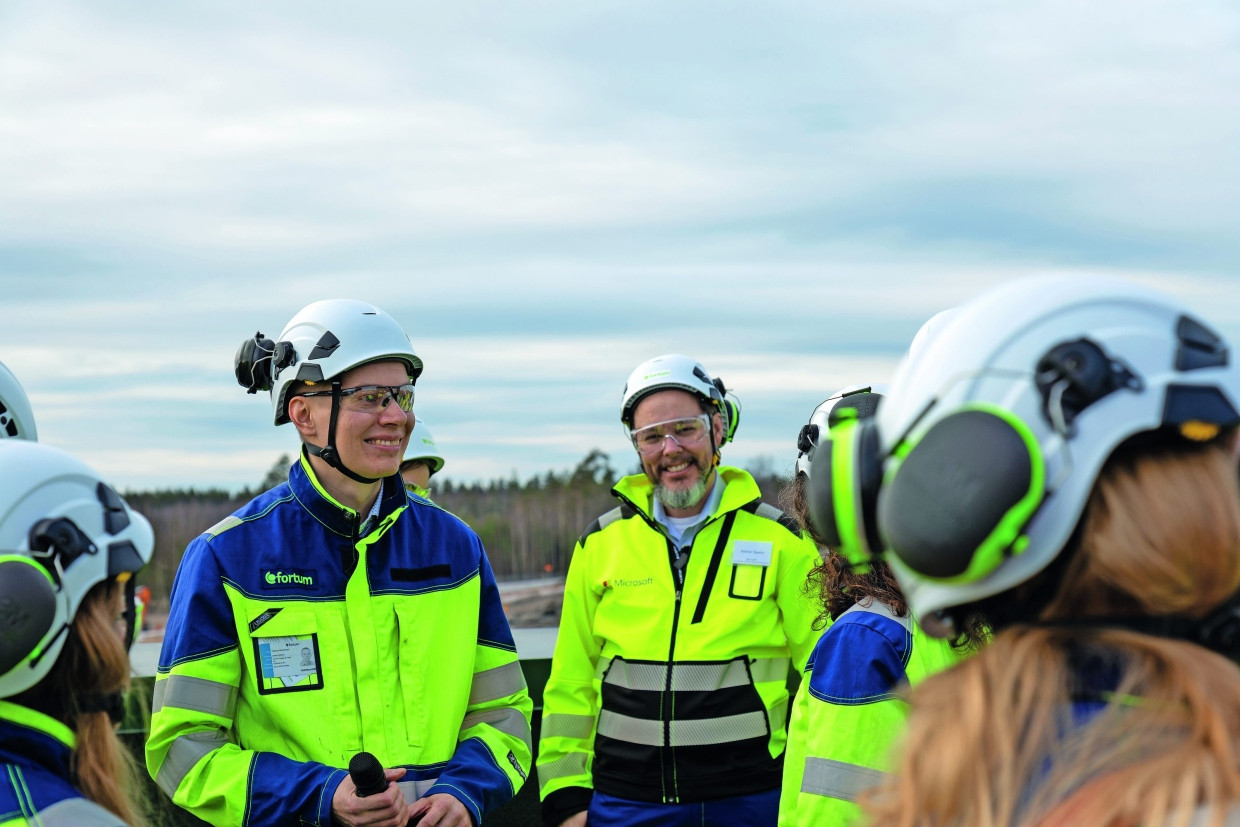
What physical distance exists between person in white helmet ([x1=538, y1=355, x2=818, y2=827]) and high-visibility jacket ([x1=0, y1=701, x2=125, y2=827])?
320 cm

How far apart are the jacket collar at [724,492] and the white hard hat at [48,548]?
3.36 metres

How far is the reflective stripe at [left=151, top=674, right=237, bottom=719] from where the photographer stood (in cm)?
358

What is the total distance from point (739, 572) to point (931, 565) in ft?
11.9

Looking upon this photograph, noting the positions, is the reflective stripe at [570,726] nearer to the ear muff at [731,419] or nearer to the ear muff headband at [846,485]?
the ear muff at [731,419]

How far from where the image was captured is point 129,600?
7.23 ft

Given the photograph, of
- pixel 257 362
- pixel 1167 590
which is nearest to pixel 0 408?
pixel 257 362

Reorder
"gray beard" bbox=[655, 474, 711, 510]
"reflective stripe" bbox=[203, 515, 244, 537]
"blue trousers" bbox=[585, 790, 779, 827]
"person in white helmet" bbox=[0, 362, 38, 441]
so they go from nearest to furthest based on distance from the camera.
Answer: "person in white helmet" bbox=[0, 362, 38, 441] → "reflective stripe" bbox=[203, 515, 244, 537] → "blue trousers" bbox=[585, 790, 779, 827] → "gray beard" bbox=[655, 474, 711, 510]

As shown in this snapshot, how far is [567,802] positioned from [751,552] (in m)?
1.34

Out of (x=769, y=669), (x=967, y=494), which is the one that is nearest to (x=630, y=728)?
(x=769, y=669)

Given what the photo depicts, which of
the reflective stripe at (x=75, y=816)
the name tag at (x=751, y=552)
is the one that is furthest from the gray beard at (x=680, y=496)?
the reflective stripe at (x=75, y=816)

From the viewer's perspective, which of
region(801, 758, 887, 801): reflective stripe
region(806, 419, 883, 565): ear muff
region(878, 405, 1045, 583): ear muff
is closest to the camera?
region(878, 405, 1045, 583): ear muff

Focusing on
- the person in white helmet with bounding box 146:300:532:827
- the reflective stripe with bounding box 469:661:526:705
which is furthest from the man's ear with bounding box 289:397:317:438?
the reflective stripe with bounding box 469:661:526:705

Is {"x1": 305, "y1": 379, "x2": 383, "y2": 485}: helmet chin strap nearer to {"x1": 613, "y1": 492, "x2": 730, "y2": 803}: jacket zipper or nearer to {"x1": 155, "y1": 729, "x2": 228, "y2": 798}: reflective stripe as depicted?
{"x1": 155, "y1": 729, "x2": 228, "y2": 798}: reflective stripe

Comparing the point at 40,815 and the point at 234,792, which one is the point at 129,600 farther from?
the point at 234,792
